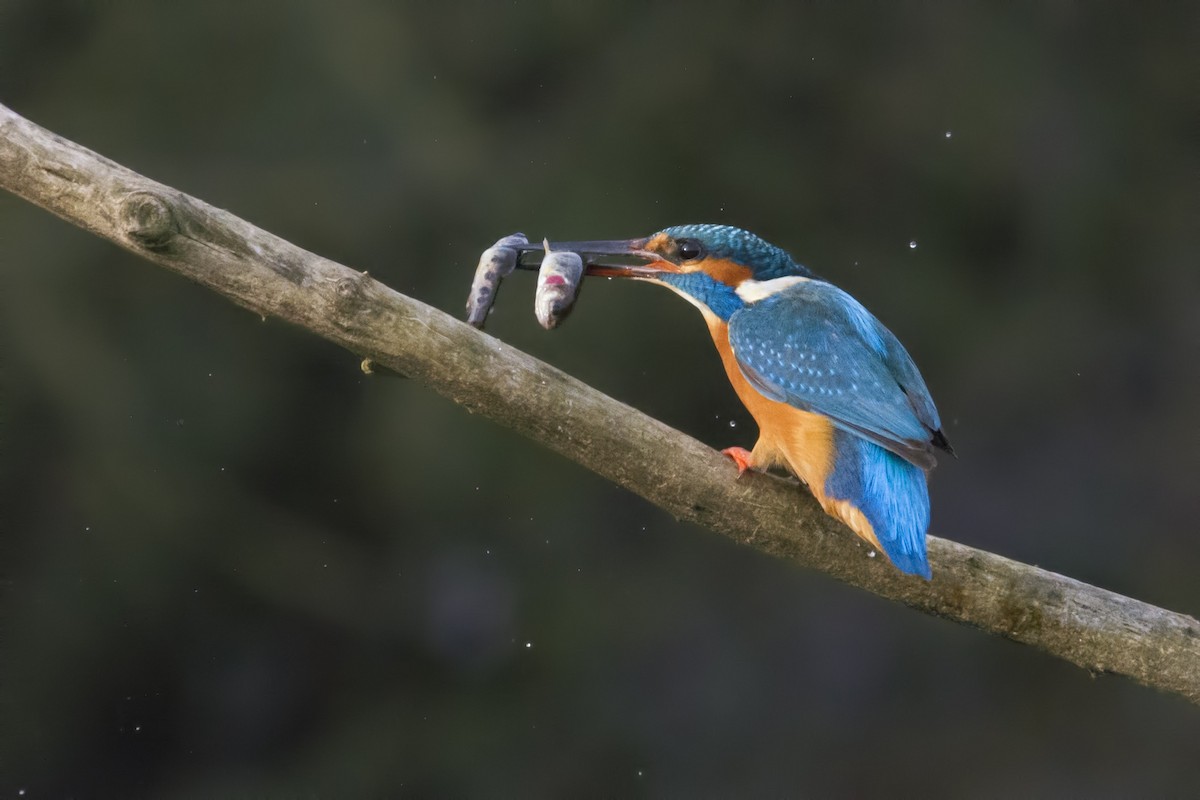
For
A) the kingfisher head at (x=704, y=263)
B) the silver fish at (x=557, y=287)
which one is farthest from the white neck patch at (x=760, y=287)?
Result: the silver fish at (x=557, y=287)

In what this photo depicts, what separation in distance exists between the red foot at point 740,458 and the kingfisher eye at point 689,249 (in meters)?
0.39

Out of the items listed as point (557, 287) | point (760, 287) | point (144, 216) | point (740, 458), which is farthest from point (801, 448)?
→ point (144, 216)

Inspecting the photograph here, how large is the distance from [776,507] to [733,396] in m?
1.61

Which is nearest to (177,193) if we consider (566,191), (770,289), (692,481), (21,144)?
(21,144)

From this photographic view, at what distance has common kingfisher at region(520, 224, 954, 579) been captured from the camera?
1679 millimetres

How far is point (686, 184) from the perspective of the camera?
10.9ft

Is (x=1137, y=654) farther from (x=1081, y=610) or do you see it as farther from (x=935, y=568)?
(x=935, y=568)

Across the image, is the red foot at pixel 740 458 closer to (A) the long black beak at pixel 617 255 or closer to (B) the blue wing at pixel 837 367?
(B) the blue wing at pixel 837 367

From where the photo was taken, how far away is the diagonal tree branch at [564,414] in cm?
154

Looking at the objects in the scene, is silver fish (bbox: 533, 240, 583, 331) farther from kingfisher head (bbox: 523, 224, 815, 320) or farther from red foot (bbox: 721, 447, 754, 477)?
red foot (bbox: 721, 447, 754, 477)

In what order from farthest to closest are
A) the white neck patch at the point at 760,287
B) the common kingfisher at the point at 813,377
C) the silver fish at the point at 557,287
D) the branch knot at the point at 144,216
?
the white neck patch at the point at 760,287, the silver fish at the point at 557,287, the common kingfisher at the point at 813,377, the branch knot at the point at 144,216

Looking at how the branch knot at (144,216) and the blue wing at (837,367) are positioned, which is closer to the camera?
the branch knot at (144,216)

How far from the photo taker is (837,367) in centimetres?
181

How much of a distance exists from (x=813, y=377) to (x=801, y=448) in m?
0.11
